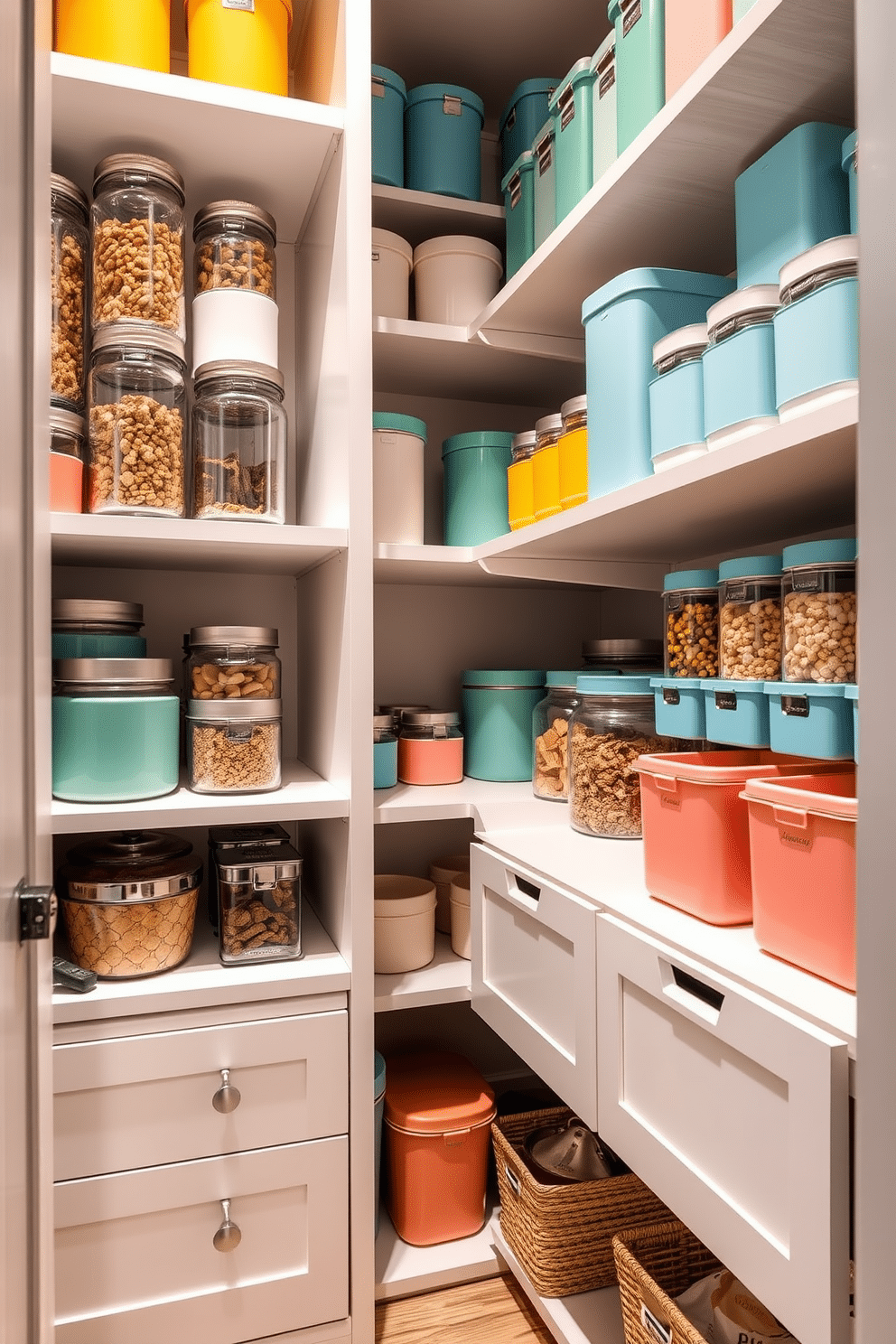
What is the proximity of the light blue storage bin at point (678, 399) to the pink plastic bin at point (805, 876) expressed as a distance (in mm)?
389

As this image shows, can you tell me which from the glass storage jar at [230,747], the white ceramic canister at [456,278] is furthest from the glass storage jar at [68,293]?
the white ceramic canister at [456,278]

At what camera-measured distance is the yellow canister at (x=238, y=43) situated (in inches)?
50.1

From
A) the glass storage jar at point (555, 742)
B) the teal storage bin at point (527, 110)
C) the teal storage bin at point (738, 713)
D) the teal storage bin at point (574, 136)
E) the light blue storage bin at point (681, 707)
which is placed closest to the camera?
the teal storage bin at point (738, 713)

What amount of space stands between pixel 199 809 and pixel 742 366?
91cm

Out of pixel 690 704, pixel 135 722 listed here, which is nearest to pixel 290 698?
pixel 135 722

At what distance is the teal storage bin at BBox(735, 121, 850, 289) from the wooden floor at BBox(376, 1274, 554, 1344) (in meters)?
1.56

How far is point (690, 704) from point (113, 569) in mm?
1093

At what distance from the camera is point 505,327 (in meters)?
1.52

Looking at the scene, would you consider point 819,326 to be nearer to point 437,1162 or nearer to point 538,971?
point 538,971

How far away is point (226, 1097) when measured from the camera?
117 centimetres

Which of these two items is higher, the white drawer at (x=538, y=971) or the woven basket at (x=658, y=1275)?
the white drawer at (x=538, y=971)

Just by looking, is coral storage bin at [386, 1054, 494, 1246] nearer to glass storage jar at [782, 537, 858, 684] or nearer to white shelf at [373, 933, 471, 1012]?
white shelf at [373, 933, 471, 1012]

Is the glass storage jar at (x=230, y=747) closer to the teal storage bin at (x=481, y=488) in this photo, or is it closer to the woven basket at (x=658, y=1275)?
the teal storage bin at (x=481, y=488)

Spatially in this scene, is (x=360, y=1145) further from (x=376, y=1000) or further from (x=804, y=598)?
(x=804, y=598)
